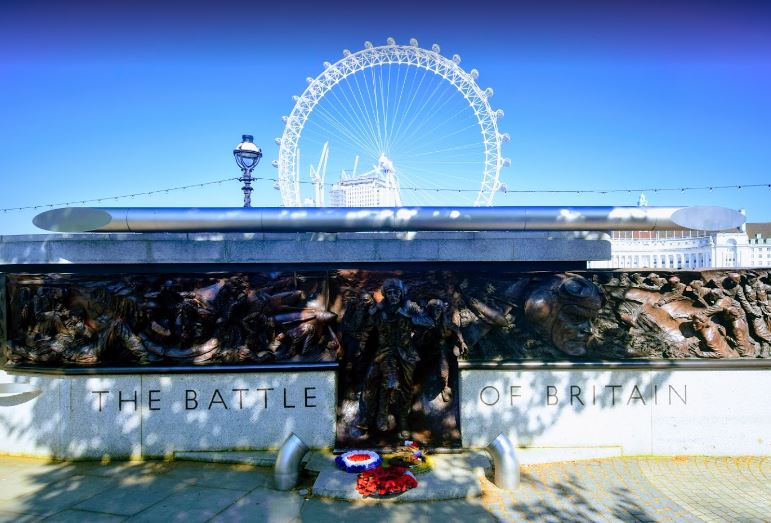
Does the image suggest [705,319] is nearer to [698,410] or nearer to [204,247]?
[698,410]

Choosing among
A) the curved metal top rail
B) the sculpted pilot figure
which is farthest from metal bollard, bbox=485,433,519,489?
the curved metal top rail

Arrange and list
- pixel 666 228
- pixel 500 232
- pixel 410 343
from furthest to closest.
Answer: pixel 666 228
pixel 500 232
pixel 410 343

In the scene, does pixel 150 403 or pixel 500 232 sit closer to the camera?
pixel 150 403

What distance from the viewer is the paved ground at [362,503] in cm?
552

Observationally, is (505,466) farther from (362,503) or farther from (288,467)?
(288,467)

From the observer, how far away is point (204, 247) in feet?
26.0

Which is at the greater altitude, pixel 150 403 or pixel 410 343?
pixel 410 343

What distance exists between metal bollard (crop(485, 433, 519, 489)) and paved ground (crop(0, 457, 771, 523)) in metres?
0.14

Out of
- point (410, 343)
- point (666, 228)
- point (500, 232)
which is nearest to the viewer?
point (410, 343)

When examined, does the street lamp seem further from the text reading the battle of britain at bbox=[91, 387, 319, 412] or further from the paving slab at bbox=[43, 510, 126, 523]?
the paving slab at bbox=[43, 510, 126, 523]

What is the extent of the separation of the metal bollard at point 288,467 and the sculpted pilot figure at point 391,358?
4.33 feet

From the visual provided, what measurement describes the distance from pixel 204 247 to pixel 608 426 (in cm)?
790

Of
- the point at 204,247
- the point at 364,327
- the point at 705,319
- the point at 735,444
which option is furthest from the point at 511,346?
the point at 204,247

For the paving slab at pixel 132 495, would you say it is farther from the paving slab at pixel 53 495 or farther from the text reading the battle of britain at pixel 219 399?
the text reading the battle of britain at pixel 219 399
